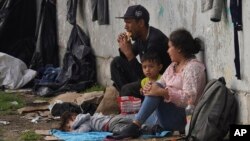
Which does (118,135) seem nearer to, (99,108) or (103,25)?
(99,108)

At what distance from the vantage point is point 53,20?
12117mm

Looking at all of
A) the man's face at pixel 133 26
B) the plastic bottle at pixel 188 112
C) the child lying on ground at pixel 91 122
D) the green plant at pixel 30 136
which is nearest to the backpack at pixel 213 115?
the plastic bottle at pixel 188 112

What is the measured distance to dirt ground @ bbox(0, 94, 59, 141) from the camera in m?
6.94

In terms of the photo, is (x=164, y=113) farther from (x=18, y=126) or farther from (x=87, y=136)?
(x=18, y=126)

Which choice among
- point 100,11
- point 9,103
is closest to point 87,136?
point 9,103

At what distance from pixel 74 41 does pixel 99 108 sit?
11.3 ft

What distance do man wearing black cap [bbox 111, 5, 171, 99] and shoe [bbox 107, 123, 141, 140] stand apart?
78cm

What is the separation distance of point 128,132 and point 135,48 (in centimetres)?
135

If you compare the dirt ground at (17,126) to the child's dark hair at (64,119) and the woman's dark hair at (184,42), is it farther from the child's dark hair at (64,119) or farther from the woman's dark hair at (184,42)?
the woman's dark hair at (184,42)

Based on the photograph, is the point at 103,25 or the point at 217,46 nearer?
the point at 217,46

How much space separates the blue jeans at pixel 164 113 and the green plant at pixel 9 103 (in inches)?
109

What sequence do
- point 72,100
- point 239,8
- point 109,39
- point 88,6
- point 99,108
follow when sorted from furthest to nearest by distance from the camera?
point 88,6, point 109,39, point 72,100, point 99,108, point 239,8

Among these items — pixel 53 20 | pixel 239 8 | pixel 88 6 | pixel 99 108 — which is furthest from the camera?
pixel 53 20

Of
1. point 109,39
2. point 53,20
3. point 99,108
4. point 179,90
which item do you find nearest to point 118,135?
point 179,90
